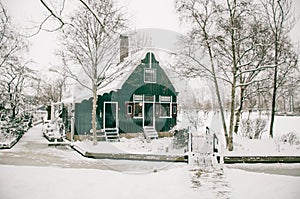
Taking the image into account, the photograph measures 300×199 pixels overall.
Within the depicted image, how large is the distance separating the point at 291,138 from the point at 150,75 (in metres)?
4.15

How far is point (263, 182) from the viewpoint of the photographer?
3174mm

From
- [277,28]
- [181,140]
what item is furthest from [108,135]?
[277,28]

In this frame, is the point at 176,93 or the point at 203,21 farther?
the point at 176,93

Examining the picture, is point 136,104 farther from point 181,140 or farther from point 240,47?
point 240,47

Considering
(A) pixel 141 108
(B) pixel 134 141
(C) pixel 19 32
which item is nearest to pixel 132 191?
(C) pixel 19 32

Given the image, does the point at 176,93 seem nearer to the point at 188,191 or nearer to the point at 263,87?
the point at 263,87

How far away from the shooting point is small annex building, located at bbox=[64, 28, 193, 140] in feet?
23.7

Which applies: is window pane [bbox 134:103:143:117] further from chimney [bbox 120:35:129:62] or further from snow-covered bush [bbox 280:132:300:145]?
snow-covered bush [bbox 280:132:300:145]

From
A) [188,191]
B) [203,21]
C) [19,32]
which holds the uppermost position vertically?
[203,21]

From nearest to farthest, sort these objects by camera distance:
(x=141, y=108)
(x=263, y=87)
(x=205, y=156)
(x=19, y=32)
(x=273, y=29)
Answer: (x=19, y=32)
(x=273, y=29)
(x=205, y=156)
(x=263, y=87)
(x=141, y=108)

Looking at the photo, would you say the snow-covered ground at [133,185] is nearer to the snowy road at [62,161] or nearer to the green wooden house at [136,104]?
the snowy road at [62,161]

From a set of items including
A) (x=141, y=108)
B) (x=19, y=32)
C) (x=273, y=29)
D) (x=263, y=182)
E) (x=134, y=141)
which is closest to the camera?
(x=263, y=182)

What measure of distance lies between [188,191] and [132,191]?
0.59m

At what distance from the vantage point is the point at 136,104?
761cm
